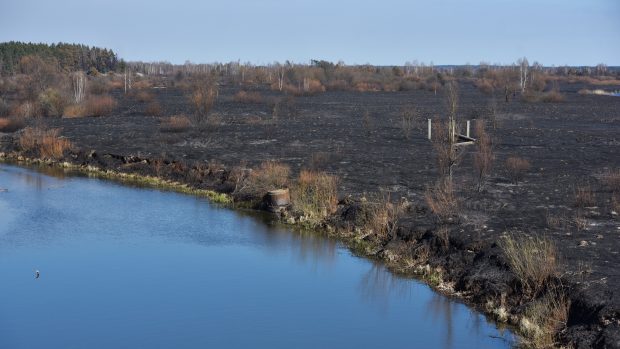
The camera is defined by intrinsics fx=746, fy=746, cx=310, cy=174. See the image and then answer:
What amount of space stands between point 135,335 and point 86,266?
5.05m

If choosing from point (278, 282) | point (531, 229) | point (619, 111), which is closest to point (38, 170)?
point (278, 282)

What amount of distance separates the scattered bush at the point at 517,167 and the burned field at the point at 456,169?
7cm

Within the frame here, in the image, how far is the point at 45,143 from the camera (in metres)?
36.3

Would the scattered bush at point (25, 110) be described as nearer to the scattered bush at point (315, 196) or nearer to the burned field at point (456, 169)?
the burned field at point (456, 169)

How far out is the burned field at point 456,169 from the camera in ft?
50.8

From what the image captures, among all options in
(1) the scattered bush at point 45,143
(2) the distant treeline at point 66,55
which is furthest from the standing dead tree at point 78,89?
(2) the distant treeline at point 66,55

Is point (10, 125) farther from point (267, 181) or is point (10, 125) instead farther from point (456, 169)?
point (456, 169)

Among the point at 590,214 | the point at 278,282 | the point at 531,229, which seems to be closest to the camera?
the point at 278,282

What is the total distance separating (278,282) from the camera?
17.4 meters

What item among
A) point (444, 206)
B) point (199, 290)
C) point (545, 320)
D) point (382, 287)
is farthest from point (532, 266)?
point (199, 290)

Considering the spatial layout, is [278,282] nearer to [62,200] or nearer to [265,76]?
[62,200]

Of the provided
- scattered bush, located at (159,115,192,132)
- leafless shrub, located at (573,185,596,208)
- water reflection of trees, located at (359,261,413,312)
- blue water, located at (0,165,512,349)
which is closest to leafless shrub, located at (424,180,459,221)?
blue water, located at (0,165,512,349)

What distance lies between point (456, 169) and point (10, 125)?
26.9m

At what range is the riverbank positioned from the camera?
1466cm
